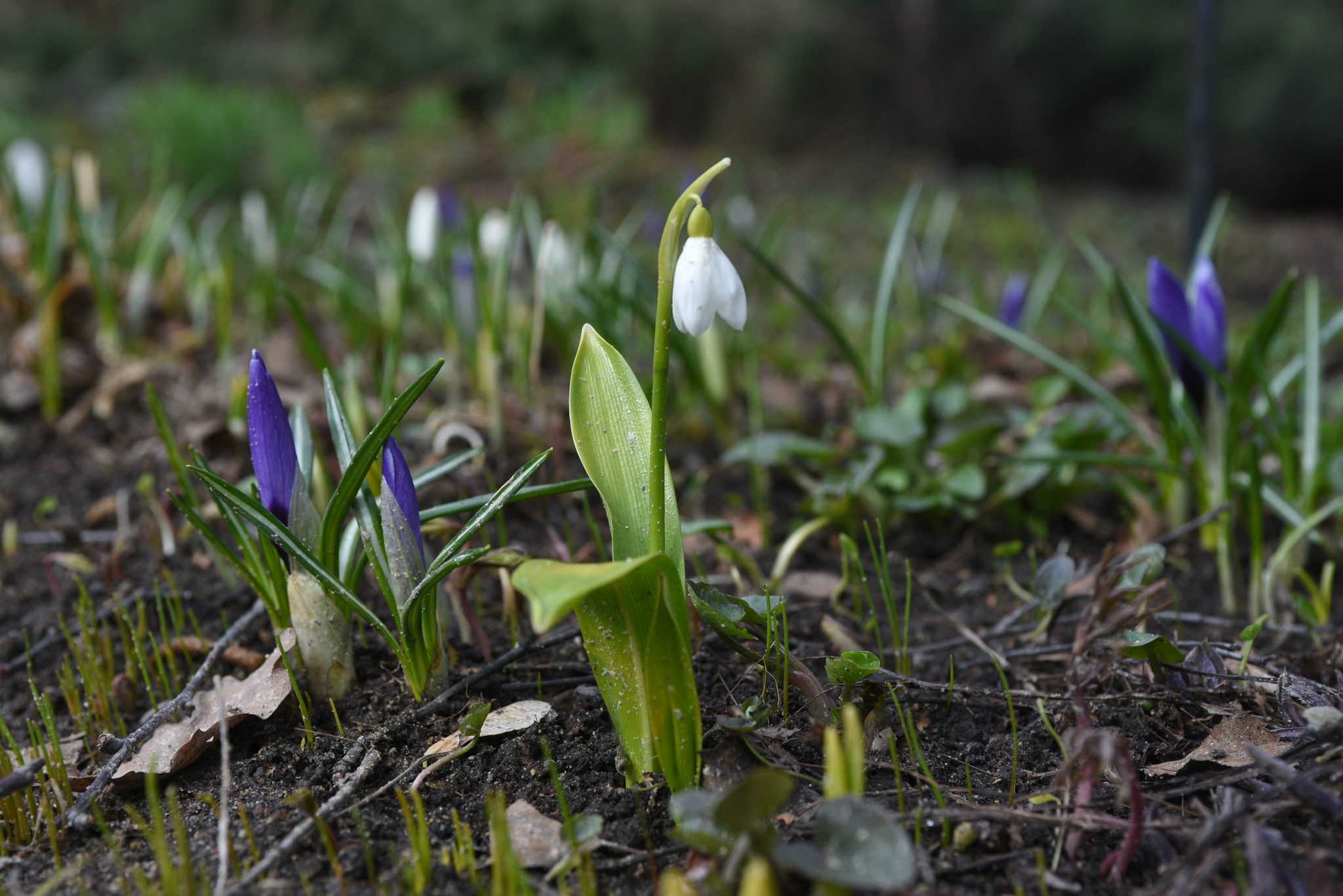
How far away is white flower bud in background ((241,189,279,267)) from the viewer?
124 inches

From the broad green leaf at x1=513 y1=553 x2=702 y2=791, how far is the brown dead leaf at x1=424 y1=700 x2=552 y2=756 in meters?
0.15

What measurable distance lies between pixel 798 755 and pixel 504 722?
0.34 m

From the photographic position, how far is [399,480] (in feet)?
3.69

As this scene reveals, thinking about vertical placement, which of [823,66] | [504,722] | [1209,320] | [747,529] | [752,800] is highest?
[823,66]

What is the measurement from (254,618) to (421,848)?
25.5 inches

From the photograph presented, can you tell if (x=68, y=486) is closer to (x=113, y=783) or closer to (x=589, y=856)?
(x=113, y=783)

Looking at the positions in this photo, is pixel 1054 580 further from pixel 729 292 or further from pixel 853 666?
pixel 729 292

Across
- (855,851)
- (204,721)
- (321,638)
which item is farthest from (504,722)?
(855,851)

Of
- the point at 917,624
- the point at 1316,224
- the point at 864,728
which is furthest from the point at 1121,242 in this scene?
the point at 864,728

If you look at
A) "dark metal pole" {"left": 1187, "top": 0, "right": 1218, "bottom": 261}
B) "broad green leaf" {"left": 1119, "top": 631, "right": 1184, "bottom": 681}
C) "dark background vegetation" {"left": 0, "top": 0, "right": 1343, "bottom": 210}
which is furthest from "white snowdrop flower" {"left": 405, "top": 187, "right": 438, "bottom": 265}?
"dark background vegetation" {"left": 0, "top": 0, "right": 1343, "bottom": 210}

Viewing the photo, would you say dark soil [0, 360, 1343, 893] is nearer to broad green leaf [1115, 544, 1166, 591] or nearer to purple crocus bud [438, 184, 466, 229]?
broad green leaf [1115, 544, 1166, 591]

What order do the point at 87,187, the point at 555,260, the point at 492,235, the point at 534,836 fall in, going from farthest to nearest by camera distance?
the point at 87,187, the point at 492,235, the point at 555,260, the point at 534,836

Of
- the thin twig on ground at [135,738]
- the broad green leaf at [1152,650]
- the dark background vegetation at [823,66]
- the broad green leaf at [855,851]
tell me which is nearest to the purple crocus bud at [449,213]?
the thin twig on ground at [135,738]

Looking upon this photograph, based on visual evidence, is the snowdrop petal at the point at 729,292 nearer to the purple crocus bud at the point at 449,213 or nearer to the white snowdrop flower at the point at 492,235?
the white snowdrop flower at the point at 492,235
